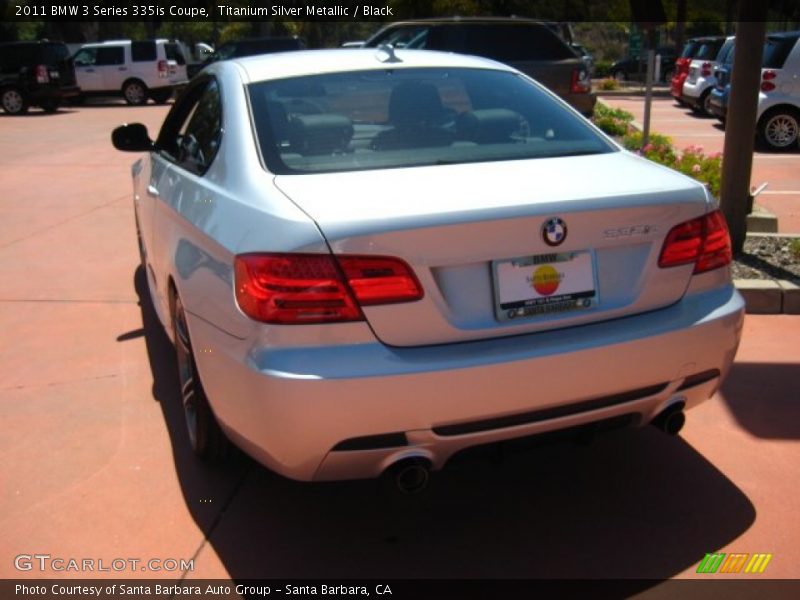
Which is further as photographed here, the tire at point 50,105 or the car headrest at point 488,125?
the tire at point 50,105

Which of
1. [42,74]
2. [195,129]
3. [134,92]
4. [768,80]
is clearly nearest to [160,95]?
[134,92]

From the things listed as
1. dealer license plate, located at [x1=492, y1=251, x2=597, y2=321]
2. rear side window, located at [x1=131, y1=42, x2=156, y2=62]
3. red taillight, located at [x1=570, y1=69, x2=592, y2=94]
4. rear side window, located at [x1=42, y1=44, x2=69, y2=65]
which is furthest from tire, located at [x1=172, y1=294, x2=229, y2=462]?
rear side window, located at [x1=131, y1=42, x2=156, y2=62]

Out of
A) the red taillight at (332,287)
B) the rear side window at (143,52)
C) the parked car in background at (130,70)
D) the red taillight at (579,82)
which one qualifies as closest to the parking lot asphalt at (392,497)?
the red taillight at (332,287)

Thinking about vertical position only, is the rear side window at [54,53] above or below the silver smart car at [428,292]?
below

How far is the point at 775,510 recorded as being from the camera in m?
3.38

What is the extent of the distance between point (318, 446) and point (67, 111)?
24686 mm

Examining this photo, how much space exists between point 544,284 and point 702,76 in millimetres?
17851

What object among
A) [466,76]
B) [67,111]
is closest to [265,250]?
[466,76]

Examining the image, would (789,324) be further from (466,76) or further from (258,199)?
(258,199)

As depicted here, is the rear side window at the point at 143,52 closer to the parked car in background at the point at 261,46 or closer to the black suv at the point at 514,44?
the parked car in background at the point at 261,46

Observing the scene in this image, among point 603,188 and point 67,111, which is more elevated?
point 603,188

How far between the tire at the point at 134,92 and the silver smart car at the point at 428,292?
24.6 meters

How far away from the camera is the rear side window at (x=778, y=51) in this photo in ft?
43.3

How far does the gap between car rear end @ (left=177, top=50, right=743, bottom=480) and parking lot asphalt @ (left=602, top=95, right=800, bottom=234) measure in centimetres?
517
